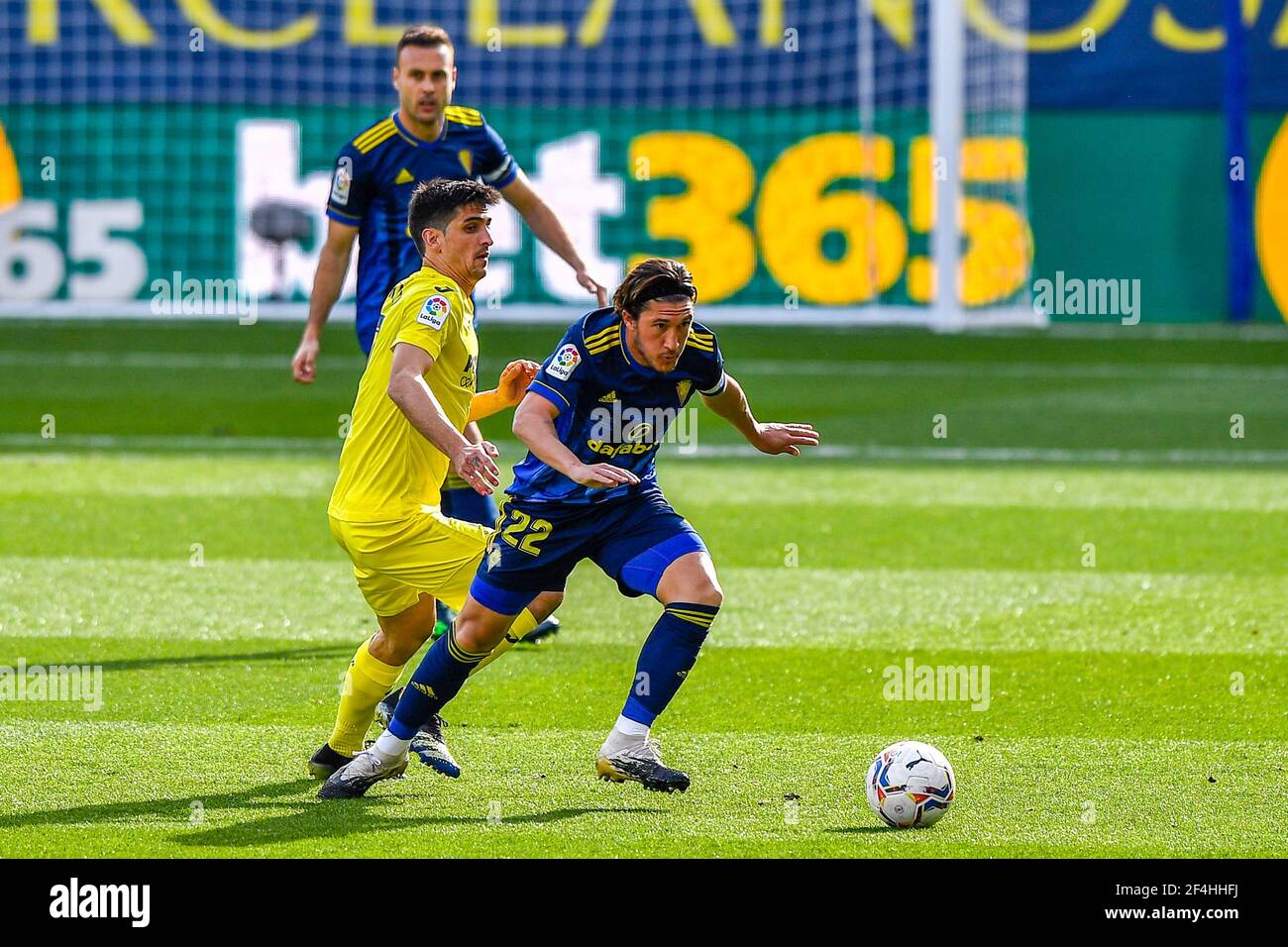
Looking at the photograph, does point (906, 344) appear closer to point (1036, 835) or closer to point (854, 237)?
point (854, 237)

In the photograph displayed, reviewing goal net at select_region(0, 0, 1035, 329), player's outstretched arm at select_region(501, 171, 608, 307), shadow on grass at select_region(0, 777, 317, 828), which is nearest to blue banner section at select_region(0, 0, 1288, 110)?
goal net at select_region(0, 0, 1035, 329)

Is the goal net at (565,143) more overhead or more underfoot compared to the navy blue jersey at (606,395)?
more overhead

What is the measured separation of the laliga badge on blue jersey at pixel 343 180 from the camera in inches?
299

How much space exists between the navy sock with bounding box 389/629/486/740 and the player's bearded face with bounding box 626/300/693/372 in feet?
3.29

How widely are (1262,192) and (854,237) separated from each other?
454 centimetres

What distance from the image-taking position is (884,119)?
2183 centimetres

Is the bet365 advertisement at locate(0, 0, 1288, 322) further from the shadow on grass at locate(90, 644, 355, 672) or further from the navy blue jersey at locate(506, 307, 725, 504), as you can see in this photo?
the navy blue jersey at locate(506, 307, 725, 504)

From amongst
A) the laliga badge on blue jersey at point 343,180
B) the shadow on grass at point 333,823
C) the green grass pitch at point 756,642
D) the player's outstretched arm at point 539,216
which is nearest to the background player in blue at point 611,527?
the shadow on grass at point 333,823

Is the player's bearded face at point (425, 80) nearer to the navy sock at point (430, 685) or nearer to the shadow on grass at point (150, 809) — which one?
the navy sock at point (430, 685)

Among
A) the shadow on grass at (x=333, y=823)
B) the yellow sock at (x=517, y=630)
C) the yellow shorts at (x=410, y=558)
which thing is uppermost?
the yellow shorts at (x=410, y=558)

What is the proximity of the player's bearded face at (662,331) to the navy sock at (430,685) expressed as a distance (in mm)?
1001

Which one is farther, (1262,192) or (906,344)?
(1262,192)

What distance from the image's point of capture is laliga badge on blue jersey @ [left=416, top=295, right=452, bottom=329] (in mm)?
5668

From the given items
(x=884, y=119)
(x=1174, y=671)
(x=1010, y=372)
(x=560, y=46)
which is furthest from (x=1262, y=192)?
(x=1174, y=671)
